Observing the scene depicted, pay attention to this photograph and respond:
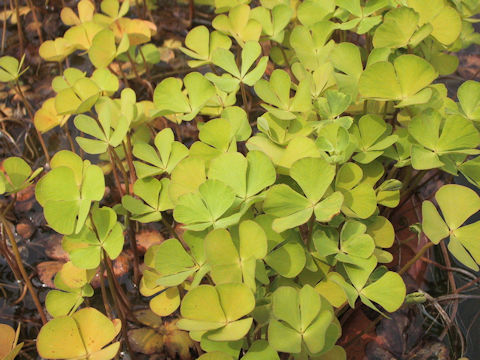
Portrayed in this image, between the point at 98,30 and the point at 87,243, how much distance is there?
772 mm

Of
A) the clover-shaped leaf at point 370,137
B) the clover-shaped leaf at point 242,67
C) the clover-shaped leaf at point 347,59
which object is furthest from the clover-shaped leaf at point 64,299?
the clover-shaped leaf at point 347,59

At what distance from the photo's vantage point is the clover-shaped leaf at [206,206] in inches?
36.0

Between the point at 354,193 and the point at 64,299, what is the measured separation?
691 mm

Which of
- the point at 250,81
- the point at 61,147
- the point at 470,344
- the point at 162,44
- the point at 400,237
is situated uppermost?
the point at 250,81

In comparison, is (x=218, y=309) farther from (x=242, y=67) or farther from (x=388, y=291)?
(x=242, y=67)

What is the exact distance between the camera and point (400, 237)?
1300 millimetres

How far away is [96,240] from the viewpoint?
1038 millimetres

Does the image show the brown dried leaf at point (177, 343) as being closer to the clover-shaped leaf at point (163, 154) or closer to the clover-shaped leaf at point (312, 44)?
the clover-shaped leaf at point (163, 154)

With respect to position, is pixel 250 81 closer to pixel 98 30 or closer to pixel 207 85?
pixel 207 85

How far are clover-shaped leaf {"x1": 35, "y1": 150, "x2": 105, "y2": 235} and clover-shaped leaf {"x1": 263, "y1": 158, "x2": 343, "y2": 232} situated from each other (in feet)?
1.23

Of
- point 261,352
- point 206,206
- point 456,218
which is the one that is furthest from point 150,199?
point 456,218

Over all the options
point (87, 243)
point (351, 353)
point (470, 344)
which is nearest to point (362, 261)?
point (351, 353)

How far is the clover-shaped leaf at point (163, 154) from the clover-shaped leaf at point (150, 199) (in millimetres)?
28

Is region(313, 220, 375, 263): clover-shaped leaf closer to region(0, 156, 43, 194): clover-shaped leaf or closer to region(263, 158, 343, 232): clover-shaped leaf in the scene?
region(263, 158, 343, 232): clover-shaped leaf
